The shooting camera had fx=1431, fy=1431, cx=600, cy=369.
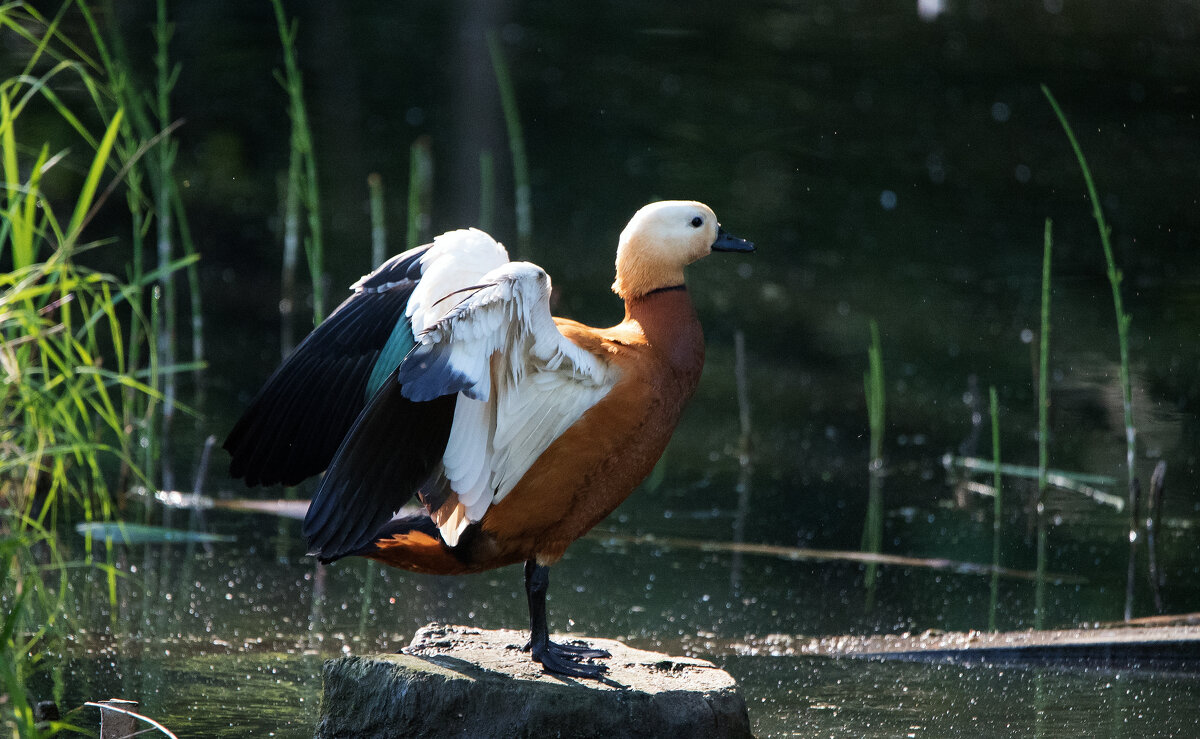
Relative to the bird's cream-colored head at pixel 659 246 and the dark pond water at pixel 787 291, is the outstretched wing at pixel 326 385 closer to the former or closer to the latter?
the bird's cream-colored head at pixel 659 246

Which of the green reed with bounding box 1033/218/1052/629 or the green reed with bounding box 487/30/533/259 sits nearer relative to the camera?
the green reed with bounding box 1033/218/1052/629

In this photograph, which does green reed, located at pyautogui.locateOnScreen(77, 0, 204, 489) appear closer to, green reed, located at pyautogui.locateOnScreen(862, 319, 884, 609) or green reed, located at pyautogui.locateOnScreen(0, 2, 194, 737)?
green reed, located at pyautogui.locateOnScreen(0, 2, 194, 737)

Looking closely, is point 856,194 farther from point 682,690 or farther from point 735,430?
point 682,690

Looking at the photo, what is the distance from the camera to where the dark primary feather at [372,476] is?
3.15 meters

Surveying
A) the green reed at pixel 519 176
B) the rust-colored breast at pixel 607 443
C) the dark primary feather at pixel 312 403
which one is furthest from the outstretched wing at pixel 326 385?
the green reed at pixel 519 176

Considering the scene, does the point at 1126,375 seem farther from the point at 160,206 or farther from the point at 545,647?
the point at 160,206

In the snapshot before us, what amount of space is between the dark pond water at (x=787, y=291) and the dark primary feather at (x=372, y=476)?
680 millimetres

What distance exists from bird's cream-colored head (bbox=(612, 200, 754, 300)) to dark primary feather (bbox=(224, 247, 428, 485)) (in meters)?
0.56

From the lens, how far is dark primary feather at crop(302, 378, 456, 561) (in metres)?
3.15

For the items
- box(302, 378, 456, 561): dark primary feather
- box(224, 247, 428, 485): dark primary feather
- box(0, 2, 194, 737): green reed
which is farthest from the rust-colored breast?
box(0, 2, 194, 737): green reed

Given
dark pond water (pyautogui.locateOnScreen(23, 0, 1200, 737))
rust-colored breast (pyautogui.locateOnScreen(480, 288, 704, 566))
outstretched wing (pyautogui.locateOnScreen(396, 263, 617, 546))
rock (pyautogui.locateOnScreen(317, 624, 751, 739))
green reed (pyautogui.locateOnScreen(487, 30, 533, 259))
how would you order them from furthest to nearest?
1. green reed (pyautogui.locateOnScreen(487, 30, 533, 259))
2. dark pond water (pyautogui.locateOnScreen(23, 0, 1200, 737))
3. rust-colored breast (pyautogui.locateOnScreen(480, 288, 704, 566))
4. rock (pyautogui.locateOnScreen(317, 624, 751, 739))
5. outstretched wing (pyautogui.locateOnScreen(396, 263, 617, 546))

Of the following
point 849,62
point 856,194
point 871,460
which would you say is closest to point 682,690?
point 871,460

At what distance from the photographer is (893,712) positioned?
3820 mm

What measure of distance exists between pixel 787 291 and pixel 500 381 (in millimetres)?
5246
